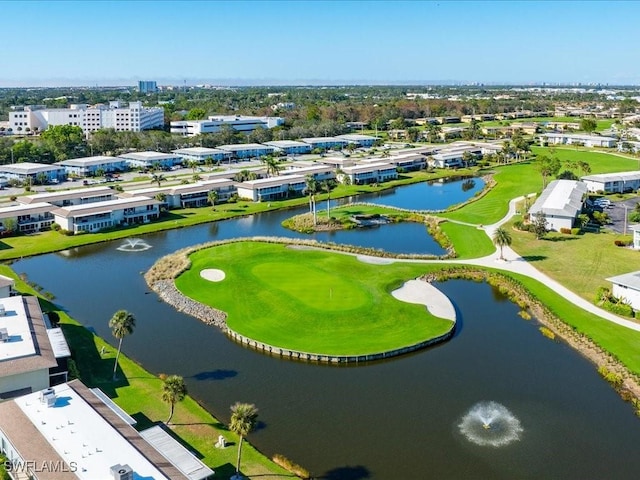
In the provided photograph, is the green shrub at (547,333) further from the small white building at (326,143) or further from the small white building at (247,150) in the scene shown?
the small white building at (326,143)

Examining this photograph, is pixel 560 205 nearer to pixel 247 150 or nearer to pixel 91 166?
pixel 247 150

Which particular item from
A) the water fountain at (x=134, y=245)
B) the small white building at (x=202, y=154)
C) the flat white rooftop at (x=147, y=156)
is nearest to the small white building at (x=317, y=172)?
the small white building at (x=202, y=154)

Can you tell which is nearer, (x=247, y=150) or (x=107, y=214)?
(x=107, y=214)

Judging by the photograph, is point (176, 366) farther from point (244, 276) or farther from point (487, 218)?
point (487, 218)

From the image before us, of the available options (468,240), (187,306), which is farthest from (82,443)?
(468,240)

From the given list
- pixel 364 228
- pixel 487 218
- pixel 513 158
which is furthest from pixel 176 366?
pixel 513 158
